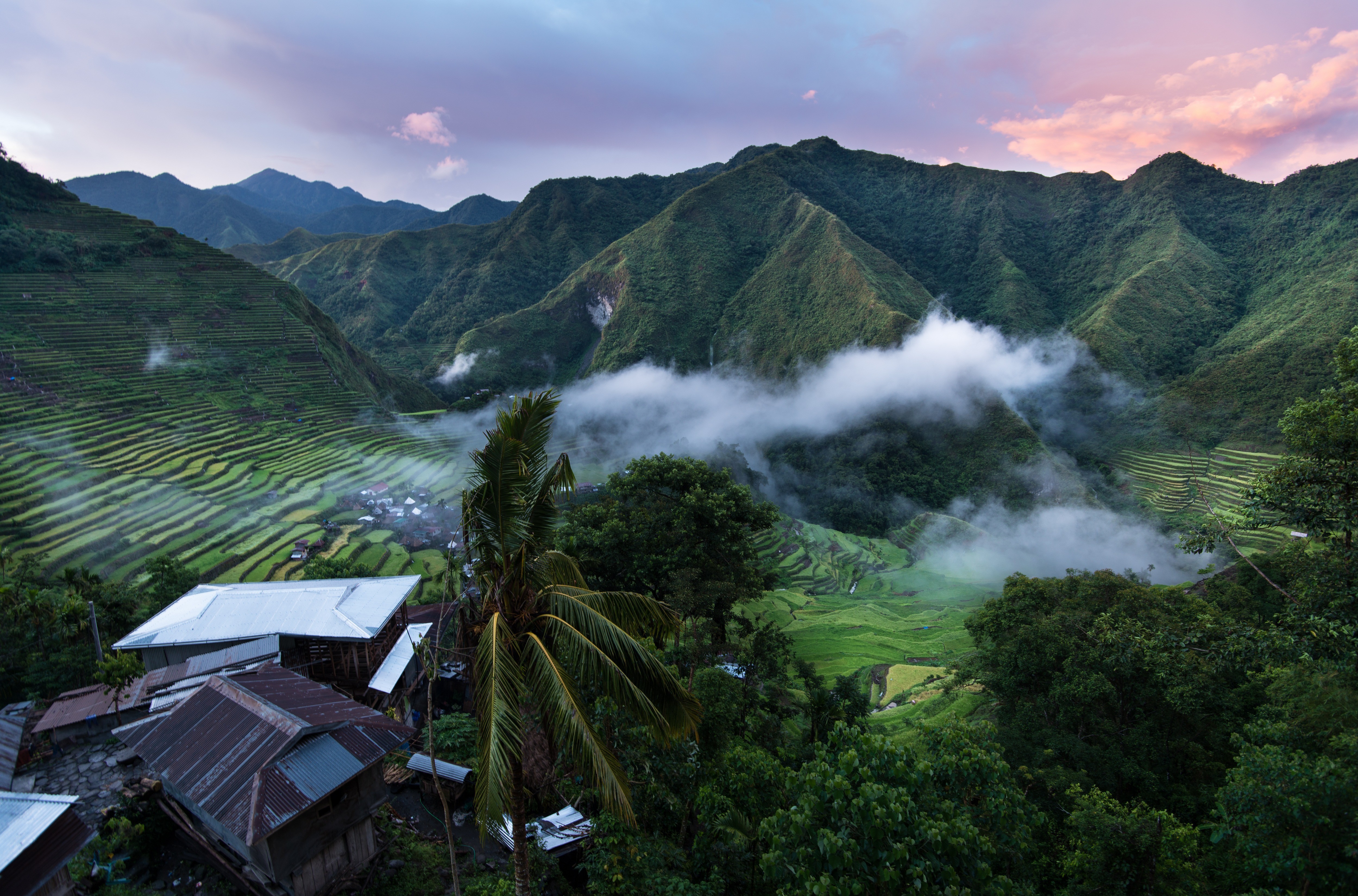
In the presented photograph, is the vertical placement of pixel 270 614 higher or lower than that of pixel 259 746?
lower

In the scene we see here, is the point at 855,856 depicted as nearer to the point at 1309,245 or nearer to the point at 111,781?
the point at 111,781

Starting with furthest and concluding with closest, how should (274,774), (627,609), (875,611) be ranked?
(875,611), (274,774), (627,609)

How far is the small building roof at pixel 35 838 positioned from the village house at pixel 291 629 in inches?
311

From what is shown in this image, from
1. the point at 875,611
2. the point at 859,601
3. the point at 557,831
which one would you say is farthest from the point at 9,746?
the point at 859,601

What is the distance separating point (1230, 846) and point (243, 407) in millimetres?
71447

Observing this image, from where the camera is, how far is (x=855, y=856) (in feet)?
17.1

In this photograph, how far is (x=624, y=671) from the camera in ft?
17.6

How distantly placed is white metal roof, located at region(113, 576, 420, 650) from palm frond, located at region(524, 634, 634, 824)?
14.1 meters

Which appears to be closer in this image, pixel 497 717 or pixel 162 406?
pixel 497 717

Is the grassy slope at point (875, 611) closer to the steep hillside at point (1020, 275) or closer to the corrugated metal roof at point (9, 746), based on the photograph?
the corrugated metal roof at point (9, 746)

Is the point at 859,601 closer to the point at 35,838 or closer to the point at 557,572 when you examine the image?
the point at 557,572

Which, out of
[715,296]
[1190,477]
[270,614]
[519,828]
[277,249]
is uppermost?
[277,249]

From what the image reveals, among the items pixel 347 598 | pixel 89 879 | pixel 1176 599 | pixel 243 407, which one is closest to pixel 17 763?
pixel 89 879

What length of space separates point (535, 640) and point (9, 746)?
14987 mm
